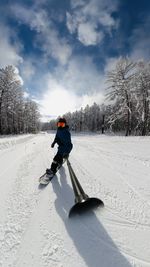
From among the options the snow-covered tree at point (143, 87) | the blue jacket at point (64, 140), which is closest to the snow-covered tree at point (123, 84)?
the snow-covered tree at point (143, 87)

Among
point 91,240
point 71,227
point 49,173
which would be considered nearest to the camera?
point 91,240

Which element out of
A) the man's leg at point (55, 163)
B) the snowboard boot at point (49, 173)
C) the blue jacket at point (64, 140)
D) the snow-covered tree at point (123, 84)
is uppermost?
the snow-covered tree at point (123, 84)

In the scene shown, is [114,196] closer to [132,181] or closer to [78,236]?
[132,181]

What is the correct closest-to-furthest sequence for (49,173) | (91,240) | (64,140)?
(91,240), (49,173), (64,140)

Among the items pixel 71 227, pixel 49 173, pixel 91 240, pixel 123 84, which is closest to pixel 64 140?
pixel 49 173

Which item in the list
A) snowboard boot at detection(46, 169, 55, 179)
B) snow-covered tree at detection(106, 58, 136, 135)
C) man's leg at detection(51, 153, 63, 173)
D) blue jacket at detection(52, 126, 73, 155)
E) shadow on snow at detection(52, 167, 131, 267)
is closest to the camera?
shadow on snow at detection(52, 167, 131, 267)

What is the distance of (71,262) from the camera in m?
1.95

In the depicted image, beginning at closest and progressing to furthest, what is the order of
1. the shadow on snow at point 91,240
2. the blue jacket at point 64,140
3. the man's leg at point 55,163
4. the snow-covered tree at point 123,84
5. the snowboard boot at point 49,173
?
the shadow on snow at point 91,240, the snowboard boot at point 49,173, the man's leg at point 55,163, the blue jacket at point 64,140, the snow-covered tree at point 123,84

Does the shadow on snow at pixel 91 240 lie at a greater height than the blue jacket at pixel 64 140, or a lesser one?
lesser

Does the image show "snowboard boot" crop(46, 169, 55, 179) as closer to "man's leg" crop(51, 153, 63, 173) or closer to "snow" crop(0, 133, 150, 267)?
"man's leg" crop(51, 153, 63, 173)

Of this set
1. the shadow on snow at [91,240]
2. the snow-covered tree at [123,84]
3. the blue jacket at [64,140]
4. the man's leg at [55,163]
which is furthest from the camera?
the snow-covered tree at [123,84]

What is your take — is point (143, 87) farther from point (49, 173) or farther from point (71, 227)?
point (71, 227)

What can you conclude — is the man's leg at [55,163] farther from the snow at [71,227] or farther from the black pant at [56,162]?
the snow at [71,227]

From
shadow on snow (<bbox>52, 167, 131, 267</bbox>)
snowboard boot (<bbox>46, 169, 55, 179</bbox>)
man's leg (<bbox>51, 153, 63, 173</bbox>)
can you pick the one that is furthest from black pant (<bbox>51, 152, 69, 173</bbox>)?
shadow on snow (<bbox>52, 167, 131, 267</bbox>)
